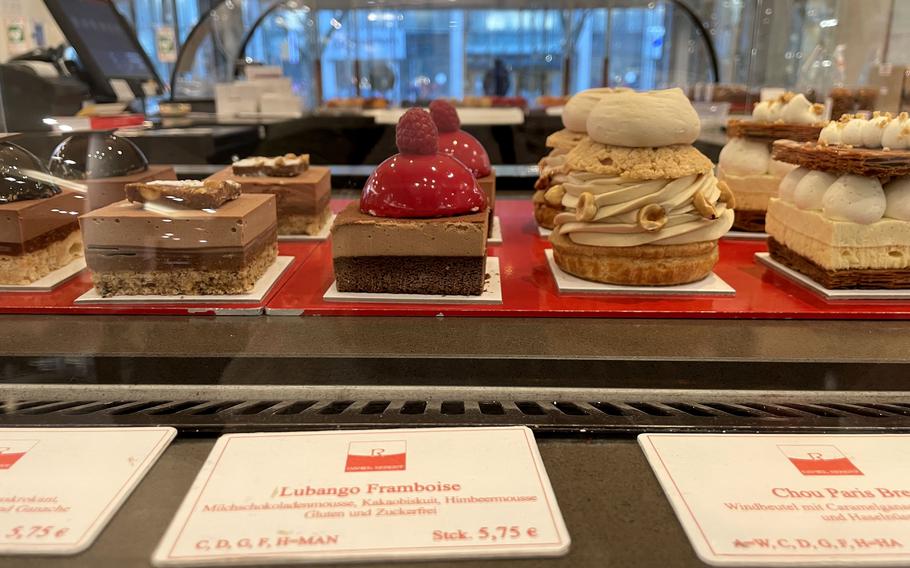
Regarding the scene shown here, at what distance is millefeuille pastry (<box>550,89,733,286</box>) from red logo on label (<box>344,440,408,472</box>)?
94 centimetres

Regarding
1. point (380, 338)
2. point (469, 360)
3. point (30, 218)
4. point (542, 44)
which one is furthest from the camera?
point (542, 44)

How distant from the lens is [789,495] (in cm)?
99

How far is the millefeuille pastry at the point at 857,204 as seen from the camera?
5.53 feet

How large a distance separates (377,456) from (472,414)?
0.78ft

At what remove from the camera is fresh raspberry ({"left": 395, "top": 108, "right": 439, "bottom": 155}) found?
1803 millimetres

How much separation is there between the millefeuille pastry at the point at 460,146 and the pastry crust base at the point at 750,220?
2.92 ft

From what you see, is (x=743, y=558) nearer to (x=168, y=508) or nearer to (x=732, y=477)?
(x=732, y=477)

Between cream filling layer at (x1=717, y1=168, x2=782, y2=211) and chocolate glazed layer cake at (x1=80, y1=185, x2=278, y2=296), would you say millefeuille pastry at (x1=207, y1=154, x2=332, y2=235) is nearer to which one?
chocolate glazed layer cake at (x1=80, y1=185, x2=278, y2=296)

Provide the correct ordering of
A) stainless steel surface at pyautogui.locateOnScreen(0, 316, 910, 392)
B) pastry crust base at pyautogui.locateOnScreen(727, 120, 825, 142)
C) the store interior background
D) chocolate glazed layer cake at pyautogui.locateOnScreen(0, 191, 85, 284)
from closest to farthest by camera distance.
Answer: stainless steel surface at pyautogui.locateOnScreen(0, 316, 910, 392) → chocolate glazed layer cake at pyautogui.locateOnScreen(0, 191, 85, 284) → pastry crust base at pyautogui.locateOnScreen(727, 120, 825, 142) → the store interior background

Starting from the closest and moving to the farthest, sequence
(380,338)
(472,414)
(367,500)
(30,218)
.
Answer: (367,500) → (472,414) → (380,338) → (30,218)

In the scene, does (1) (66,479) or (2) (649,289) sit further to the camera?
(2) (649,289)

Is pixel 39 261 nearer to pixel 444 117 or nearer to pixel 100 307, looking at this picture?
pixel 100 307

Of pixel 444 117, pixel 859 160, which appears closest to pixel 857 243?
pixel 859 160

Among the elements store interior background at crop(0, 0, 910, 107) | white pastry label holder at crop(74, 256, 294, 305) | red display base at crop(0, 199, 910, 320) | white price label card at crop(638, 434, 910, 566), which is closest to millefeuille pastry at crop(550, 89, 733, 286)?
red display base at crop(0, 199, 910, 320)
